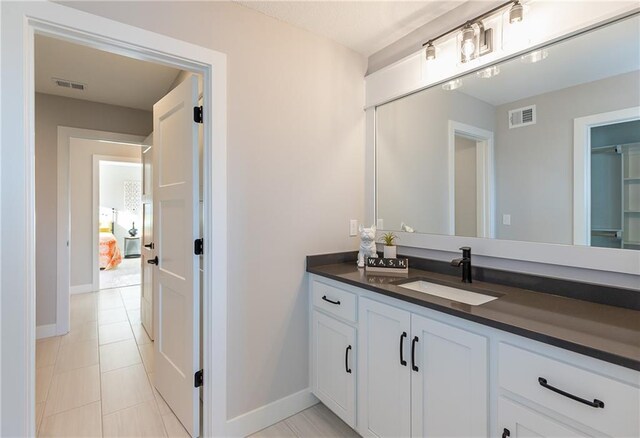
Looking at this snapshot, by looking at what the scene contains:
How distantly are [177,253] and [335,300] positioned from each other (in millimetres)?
992

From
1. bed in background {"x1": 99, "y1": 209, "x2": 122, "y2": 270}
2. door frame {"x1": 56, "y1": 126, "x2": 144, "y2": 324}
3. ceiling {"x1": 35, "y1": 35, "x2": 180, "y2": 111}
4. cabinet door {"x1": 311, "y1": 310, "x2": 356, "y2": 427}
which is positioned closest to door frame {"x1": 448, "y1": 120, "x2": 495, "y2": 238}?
cabinet door {"x1": 311, "y1": 310, "x2": 356, "y2": 427}

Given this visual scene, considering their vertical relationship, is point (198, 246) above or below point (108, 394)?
above

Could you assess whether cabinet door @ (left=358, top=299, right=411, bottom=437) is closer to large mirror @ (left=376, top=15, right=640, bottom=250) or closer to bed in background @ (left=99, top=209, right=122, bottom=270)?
large mirror @ (left=376, top=15, right=640, bottom=250)

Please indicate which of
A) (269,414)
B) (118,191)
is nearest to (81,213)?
(118,191)

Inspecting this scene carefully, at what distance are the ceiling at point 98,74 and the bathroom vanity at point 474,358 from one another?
7.57 ft

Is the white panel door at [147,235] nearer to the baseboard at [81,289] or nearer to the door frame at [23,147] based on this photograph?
the door frame at [23,147]

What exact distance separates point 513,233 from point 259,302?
4.74 feet

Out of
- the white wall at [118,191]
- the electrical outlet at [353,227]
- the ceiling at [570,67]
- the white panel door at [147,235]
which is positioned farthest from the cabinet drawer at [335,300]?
the white wall at [118,191]

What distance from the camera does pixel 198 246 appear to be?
→ 67.5 inches

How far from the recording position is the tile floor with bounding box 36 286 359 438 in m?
1.83

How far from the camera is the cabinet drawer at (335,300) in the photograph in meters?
1.70

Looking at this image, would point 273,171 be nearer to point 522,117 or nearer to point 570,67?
point 522,117

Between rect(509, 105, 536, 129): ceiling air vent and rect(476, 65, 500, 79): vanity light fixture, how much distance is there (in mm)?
224

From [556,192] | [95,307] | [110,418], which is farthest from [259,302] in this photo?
[95,307]
